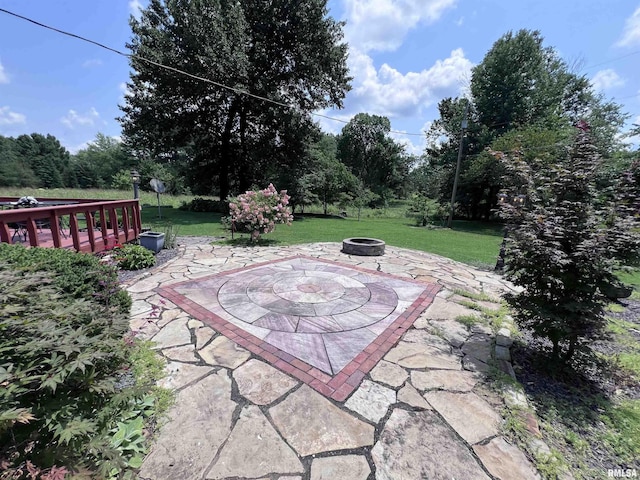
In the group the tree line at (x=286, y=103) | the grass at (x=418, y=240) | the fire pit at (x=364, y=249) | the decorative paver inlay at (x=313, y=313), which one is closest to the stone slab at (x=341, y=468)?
the decorative paver inlay at (x=313, y=313)

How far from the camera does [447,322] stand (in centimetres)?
328

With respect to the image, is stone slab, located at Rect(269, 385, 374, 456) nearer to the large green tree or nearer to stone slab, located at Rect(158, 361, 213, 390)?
stone slab, located at Rect(158, 361, 213, 390)

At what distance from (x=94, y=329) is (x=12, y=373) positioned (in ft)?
1.34

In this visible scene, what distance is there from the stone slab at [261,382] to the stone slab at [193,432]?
0.12 meters

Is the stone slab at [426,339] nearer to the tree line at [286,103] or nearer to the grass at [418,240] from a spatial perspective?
the grass at [418,240]

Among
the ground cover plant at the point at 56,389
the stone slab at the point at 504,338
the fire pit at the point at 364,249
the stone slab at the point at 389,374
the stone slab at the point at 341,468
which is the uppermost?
the ground cover plant at the point at 56,389

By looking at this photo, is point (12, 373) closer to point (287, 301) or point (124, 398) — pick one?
point (124, 398)

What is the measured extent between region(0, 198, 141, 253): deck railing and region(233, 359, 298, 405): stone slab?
3607 millimetres

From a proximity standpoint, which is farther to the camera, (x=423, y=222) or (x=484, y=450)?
(x=423, y=222)

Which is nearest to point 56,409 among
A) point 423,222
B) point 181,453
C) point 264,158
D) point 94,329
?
point 94,329

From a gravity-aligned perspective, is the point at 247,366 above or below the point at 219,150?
below

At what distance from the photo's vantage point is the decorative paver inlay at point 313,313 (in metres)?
2.38

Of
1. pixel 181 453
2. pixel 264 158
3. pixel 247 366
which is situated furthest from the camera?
pixel 264 158

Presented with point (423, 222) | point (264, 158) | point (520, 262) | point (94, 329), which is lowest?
point (423, 222)
